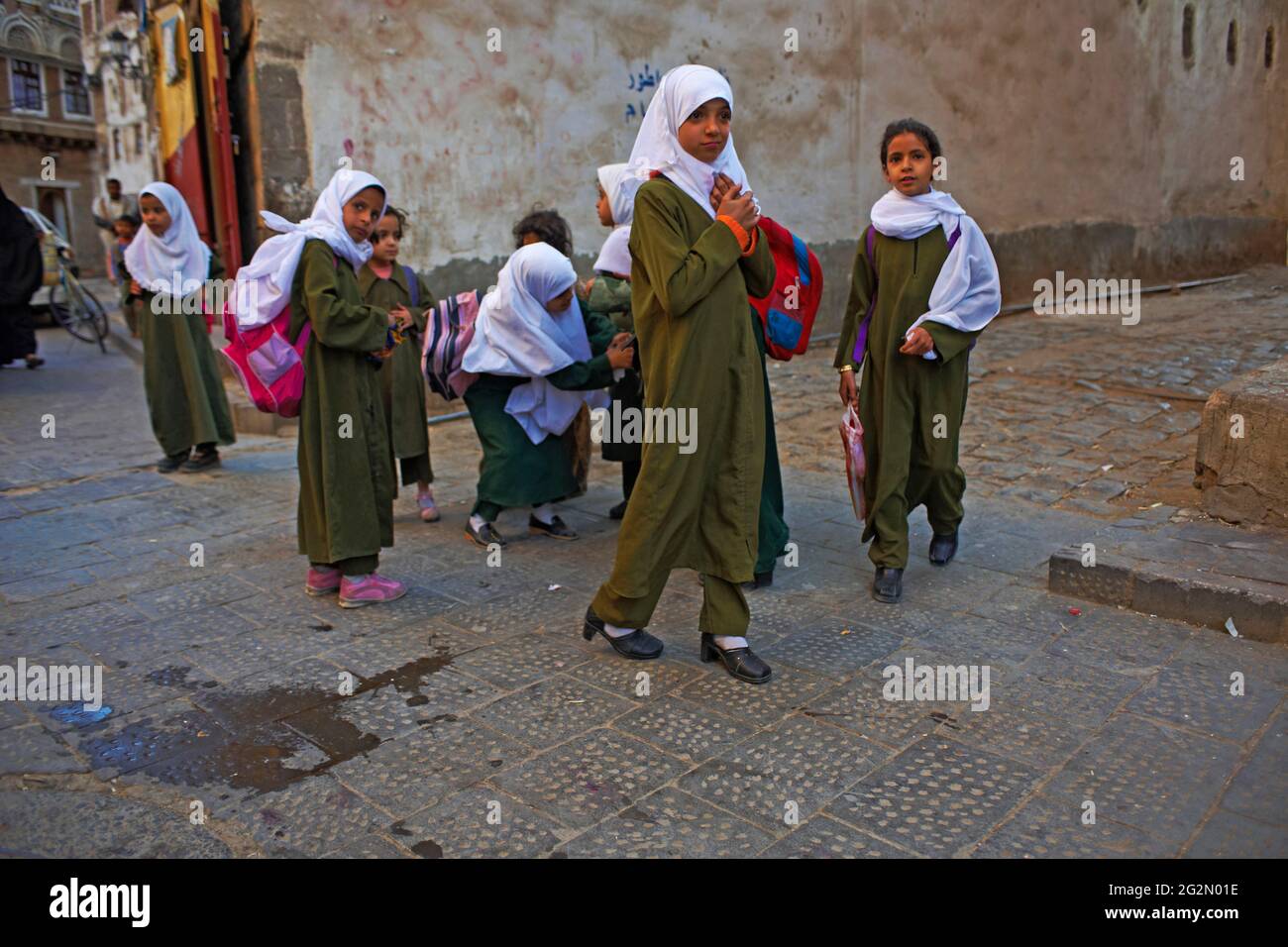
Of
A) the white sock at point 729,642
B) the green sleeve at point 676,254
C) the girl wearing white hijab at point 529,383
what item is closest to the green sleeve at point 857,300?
the girl wearing white hijab at point 529,383

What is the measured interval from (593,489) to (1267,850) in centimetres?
426

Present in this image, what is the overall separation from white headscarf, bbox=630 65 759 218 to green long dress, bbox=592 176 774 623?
2.3 inches

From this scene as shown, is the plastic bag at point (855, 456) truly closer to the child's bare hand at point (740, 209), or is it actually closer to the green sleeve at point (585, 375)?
the green sleeve at point (585, 375)

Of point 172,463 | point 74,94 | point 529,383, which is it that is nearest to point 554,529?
point 529,383

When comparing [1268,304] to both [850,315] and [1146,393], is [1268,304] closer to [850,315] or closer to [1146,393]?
[1146,393]

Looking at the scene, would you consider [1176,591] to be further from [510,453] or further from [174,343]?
[174,343]

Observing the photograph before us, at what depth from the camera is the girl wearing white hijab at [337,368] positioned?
4.15 meters

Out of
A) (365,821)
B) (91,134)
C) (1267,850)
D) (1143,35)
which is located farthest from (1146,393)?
(91,134)

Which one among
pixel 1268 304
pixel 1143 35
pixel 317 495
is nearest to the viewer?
pixel 317 495

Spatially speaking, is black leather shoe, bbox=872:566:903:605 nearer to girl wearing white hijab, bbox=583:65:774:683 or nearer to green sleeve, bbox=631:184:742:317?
girl wearing white hijab, bbox=583:65:774:683

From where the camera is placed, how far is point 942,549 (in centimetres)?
477

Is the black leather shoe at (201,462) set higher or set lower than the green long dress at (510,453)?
lower

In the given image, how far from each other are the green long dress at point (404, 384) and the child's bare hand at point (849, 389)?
2303mm
